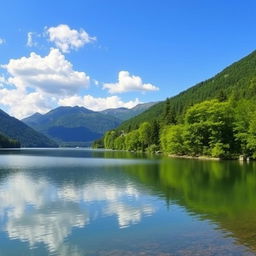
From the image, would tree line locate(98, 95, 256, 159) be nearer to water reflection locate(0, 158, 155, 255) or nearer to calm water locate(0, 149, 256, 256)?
calm water locate(0, 149, 256, 256)

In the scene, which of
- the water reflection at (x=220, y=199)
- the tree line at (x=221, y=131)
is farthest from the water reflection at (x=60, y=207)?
the tree line at (x=221, y=131)

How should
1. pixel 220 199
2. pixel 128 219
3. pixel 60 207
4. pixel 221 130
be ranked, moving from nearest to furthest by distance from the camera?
pixel 128 219 < pixel 60 207 < pixel 220 199 < pixel 221 130

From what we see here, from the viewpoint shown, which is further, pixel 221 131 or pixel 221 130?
pixel 221 130

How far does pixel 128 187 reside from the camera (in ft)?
150

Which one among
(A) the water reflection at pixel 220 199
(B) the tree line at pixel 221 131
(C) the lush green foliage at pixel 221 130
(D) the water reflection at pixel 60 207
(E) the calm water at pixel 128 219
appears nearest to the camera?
(E) the calm water at pixel 128 219

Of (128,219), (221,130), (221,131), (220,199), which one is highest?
(221,130)

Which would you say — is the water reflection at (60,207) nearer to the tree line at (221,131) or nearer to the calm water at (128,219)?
the calm water at (128,219)

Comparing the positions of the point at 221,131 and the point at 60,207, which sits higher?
the point at 221,131

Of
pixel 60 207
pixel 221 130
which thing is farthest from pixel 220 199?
pixel 221 130

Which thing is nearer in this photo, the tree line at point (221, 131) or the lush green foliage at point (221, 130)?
the lush green foliage at point (221, 130)

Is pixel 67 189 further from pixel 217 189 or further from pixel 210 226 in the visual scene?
pixel 210 226

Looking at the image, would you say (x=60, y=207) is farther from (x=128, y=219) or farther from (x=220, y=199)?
(x=220, y=199)

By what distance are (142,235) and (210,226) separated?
16.0 feet

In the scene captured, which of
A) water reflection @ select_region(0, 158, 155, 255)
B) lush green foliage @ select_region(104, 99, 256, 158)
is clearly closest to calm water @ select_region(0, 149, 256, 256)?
water reflection @ select_region(0, 158, 155, 255)
